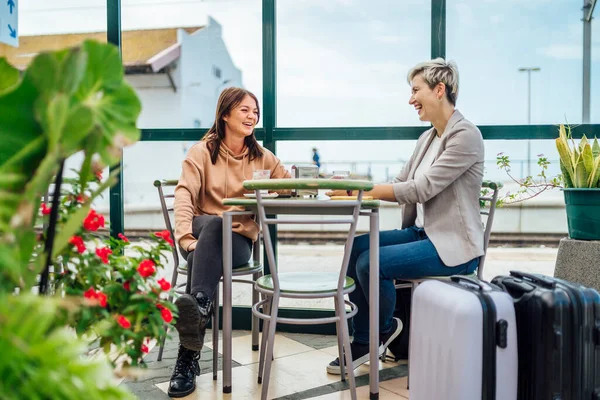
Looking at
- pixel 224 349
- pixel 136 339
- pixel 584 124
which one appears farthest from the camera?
pixel 584 124

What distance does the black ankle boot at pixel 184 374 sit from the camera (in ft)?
6.95

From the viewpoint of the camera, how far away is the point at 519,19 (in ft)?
9.17

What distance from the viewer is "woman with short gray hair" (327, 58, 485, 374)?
7.11 ft

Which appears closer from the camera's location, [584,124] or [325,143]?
[584,124]

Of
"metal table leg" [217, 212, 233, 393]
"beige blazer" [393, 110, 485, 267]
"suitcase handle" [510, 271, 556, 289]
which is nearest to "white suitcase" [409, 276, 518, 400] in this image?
"suitcase handle" [510, 271, 556, 289]

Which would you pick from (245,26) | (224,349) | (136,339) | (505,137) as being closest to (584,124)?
(505,137)

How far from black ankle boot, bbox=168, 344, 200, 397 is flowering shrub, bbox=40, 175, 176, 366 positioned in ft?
3.50

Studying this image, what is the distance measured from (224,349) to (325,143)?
1.30 meters

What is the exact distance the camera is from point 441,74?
2.32 m

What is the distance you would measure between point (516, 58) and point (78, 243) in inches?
97.6

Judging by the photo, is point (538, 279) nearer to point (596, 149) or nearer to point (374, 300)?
point (374, 300)

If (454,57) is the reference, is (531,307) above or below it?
below

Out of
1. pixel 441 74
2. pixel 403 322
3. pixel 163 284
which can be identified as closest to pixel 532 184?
pixel 441 74

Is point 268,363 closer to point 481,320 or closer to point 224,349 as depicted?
point 224,349
